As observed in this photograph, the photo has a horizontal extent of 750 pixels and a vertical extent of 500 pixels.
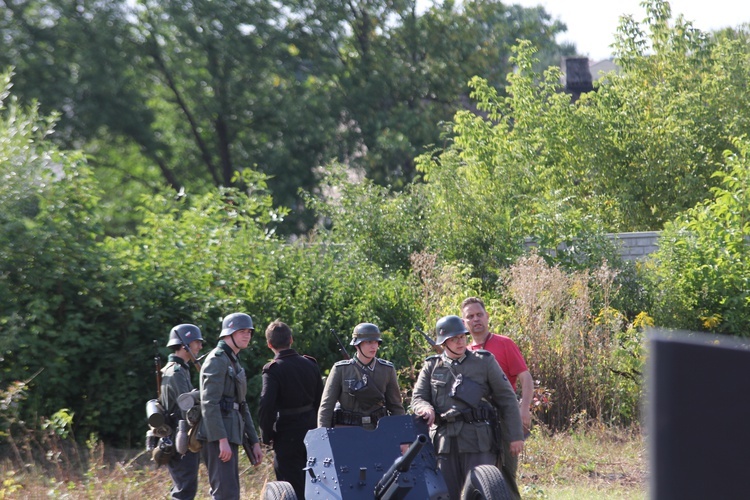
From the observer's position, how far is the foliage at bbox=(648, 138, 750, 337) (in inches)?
534

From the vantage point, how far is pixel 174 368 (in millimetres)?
7609

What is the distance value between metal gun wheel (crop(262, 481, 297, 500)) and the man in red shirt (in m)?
1.62

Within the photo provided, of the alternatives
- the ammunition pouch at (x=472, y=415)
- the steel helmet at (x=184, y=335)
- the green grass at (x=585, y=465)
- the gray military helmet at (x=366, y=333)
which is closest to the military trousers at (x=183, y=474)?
the steel helmet at (x=184, y=335)

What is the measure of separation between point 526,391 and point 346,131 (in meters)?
21.2

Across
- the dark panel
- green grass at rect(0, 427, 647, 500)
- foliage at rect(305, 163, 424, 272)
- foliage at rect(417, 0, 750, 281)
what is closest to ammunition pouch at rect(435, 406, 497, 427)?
green grass at rect(0, 427, 647, 500)

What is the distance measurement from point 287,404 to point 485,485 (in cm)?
220

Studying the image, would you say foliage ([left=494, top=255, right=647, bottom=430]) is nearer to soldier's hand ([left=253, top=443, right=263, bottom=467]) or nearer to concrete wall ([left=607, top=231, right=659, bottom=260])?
concrete wall ([left=607, top=231, right=659, bottom=260])

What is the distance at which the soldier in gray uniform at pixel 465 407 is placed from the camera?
6.60 metres

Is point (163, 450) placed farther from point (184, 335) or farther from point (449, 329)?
point (449, 329)

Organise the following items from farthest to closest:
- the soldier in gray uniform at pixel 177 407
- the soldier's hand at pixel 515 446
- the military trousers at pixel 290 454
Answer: the military trousers at pixel 290 454 < the soldier in gray uniform at pixel 177 407 < the soldier's hand at pixel 515 446

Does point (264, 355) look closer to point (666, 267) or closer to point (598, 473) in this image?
point (598, 473)

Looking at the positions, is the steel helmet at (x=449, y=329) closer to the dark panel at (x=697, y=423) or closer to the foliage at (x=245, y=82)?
the dark panel at (x=697, y=423)

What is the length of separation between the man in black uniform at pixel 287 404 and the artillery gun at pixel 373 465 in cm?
82

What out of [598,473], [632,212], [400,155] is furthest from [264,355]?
[400,155]
